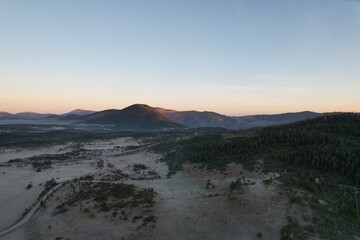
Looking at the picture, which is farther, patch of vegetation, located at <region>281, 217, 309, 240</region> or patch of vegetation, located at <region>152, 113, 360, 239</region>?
patch of vegetation, located at <region>152, 113, 360, 239</region>

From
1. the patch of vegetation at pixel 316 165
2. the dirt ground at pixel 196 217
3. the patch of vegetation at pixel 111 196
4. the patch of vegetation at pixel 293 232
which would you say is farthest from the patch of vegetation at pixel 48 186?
the patch of vegetation at pixel 293 232

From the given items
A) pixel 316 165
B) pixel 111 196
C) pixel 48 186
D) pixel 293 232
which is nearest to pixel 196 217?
pixel 293 232

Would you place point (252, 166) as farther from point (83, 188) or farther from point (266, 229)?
point (83, 188)

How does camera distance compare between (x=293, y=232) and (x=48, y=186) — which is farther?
(x=48, y=186)

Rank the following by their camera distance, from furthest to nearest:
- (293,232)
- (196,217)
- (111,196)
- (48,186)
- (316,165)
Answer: (48,186)
(316,165)
(111,196)
(196,217)
(293,232)

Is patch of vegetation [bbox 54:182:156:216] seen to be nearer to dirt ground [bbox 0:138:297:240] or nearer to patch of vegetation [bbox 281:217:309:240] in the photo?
dirt ground [bbox 0:138:297:240]

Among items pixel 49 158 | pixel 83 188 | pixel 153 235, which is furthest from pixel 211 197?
pixel 49 158

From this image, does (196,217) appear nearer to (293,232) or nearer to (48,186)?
(293,232)

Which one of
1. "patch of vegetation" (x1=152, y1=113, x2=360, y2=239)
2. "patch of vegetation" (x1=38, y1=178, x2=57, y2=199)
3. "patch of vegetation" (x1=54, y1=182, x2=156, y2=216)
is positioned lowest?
"patch of vegetation" (x1=38, y1=178, x2=57, y2=199)

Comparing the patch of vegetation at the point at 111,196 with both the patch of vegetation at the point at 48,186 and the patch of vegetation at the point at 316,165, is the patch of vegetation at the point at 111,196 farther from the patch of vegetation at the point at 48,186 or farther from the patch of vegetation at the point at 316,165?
the patch of vegetation at the point at 316,165

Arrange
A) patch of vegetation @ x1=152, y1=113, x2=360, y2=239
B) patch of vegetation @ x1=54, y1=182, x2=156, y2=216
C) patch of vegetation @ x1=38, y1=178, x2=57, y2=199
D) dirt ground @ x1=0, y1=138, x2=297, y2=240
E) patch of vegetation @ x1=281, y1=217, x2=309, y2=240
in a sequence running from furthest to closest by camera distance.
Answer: patch of vegetation @ x1=38, y1=178, x2=57, y2=199
patch of vegetation @ x1=54, y1=182, x2=156, y2=216
dirt ground @ x1=0, y1=138, x2=297, y2=240
patch of vegetation @ x1=152, y1=113, x2=360, y2=239
patch of vegetation @ x1=281, y1=217, x2=309, y2=240

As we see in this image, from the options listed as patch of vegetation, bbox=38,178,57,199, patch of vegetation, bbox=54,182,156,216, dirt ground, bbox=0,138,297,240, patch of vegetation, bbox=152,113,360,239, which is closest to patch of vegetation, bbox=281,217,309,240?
patch of vegetation, bbox=152,113,360,239
